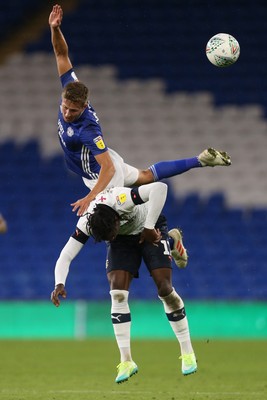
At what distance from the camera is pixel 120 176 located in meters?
8.03

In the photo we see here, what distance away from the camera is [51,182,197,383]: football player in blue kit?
24.2 feet

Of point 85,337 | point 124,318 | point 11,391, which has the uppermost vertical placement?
point 124,318

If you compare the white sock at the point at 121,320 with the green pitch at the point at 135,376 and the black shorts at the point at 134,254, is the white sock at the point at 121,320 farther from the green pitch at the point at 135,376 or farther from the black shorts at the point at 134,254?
the green pitch at the point at 135,376

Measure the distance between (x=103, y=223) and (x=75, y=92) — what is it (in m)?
1.05

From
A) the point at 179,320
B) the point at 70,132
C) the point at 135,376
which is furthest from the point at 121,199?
the point at 135,376

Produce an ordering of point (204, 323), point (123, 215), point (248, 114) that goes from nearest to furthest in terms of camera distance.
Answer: point (123, 215) < point (204, 323) < point (248, 114)

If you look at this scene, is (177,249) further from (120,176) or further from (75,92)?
(75,92)

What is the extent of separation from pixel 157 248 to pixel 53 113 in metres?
7.55

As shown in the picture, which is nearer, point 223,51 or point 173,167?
point 173,167

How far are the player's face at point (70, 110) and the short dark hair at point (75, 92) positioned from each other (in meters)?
0.04

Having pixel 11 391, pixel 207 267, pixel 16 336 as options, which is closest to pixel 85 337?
pixel 16 336

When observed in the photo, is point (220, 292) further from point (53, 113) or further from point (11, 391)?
point (11, 391)

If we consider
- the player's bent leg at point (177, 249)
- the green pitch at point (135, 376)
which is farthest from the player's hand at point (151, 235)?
the green pitch at point (135, 376)

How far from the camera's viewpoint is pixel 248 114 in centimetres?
1491
